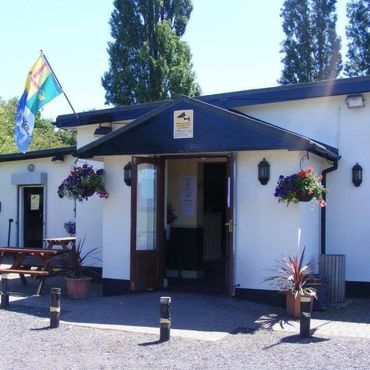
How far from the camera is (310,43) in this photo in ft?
88.4

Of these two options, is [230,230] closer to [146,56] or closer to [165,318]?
[165,318]

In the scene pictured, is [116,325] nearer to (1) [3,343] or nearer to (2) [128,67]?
(1) [3,343]

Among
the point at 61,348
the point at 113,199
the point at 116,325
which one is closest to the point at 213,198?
the point at 113,199

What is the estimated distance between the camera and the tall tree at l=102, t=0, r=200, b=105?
26.3 m

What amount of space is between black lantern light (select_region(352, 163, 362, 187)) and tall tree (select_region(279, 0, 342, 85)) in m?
16.6

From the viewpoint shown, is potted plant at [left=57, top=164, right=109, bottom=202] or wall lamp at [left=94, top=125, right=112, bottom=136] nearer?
potted plant at [left=57, top=164, right=109, bottom=202]

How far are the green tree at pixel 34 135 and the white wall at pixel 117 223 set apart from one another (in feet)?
77.9

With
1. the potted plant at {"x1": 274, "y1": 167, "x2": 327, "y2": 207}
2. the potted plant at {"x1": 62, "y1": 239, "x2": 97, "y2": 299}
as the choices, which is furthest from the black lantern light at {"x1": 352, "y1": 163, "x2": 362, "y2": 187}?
the potted plant at {"x1": 62, "y1": 239, "x2": 97, "y2": 299}

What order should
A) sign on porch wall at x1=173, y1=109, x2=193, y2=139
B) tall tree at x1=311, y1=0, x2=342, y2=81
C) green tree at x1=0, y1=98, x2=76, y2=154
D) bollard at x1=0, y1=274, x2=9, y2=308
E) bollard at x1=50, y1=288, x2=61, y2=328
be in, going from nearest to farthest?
1. bollard at x1=50, y1=288, x2=61, y2=328
2. bollard at x1=0, y1=274, x2=9, y2=308
3. sign on porch wall at x1=173, y1=109, x2=193, y2=139
4. tall tree at x1=311, y1=0, x2=342, y2=81
5. green tree at x1=0, y1=98, x2=76, y2=154

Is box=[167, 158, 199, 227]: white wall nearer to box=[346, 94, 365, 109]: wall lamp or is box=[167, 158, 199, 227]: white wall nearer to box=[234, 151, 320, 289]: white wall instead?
box=[234, 151, 320, 289]: white wall

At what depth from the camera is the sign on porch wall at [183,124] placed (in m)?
10.0

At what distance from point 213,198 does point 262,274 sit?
4401 mm

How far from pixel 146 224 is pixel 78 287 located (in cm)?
163

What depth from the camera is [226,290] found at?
10.3 metres
